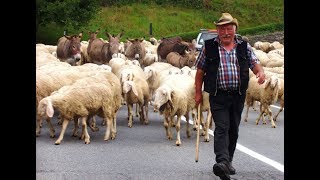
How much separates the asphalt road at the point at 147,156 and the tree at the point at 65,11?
2857 centimetres

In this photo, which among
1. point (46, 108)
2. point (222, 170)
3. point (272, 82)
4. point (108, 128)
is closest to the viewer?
point (222, 170)

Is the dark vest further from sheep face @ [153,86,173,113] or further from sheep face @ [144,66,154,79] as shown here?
sheep face @ [144,66,154,79]

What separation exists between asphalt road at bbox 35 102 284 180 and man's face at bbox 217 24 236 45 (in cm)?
161

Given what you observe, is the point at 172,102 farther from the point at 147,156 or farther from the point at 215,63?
the point at 215,63

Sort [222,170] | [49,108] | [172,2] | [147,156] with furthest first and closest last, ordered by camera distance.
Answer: [172,2], [49,108], [147,156], [222,170]

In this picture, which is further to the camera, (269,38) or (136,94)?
(269,38)


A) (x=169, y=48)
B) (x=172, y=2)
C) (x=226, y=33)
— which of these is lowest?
(x=169, y=48)

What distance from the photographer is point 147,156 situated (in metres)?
10.3

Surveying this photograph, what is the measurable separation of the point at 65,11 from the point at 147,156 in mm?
33094

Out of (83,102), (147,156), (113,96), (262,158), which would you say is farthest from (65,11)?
(262,158)

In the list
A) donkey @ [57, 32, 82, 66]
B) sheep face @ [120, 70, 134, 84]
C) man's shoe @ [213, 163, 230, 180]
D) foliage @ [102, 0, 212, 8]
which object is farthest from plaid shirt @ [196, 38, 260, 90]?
foliage @ [102, 0, 212, 8]

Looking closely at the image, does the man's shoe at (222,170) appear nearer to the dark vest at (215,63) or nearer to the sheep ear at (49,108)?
the dark vest at (215,63)

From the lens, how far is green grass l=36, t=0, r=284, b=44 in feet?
198
